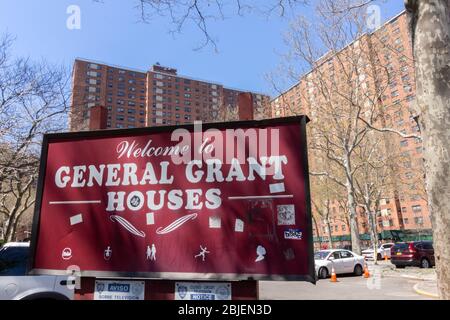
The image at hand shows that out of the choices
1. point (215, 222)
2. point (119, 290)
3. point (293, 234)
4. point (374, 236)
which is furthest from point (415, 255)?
point (119, 290)

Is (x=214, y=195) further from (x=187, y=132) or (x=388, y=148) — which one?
(x=388, y=148)

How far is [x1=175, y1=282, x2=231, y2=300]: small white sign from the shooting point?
3.60 meters

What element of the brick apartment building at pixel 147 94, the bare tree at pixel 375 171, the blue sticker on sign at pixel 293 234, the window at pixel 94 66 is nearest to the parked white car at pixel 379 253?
the bare tree at pixel 375 171

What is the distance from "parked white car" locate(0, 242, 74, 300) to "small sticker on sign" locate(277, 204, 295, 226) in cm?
448

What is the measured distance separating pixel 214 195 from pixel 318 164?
37.8m

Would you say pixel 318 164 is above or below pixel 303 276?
above

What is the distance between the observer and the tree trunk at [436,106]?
12.0 feet

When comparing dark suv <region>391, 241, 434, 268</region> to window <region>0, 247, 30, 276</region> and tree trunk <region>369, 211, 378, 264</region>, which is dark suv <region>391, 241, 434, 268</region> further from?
window <region>0, 247, 30, 276</region>

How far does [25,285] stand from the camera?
239 inches

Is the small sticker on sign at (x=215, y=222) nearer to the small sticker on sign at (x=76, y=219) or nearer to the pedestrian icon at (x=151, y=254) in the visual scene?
the pedestrian icon at (x=151, y=254)

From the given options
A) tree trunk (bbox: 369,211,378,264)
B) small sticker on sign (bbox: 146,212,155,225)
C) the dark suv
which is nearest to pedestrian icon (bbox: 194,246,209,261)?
small sticker on sign (bbox: 146,212,155,225)

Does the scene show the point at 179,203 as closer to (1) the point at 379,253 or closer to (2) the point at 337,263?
(2) the point at 337,263

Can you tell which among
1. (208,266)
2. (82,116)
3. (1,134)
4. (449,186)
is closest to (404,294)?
(449,186)
